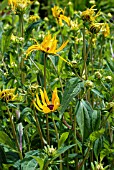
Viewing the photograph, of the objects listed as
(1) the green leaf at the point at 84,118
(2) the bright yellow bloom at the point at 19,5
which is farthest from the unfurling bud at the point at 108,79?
(2) the bright yellow bloom at the point at 19,5

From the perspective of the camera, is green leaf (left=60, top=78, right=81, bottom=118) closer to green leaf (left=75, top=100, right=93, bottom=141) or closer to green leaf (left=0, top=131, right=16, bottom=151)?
green leaf (left=75, top=100, right=93, bottom=141)

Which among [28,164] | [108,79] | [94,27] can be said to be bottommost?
[28,164]

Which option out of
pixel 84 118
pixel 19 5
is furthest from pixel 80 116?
pixel 19 5

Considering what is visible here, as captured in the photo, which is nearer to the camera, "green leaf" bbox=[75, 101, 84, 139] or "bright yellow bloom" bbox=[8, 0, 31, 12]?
"green leaf" bbox=[75, 101, 84, 139]

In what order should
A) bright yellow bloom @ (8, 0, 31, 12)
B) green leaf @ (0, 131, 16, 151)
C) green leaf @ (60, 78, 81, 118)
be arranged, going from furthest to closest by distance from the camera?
bright yellow bloom @ (8, 0, 31, 12) → green leaf @ (0, 131, 16, 151) → green leaf @ (60, 78, 81, 118)

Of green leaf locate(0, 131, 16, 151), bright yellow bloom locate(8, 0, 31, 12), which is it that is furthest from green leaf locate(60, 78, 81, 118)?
bright yellow bloom locate(8, 0, 31, 12)

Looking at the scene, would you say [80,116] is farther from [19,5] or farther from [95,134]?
A: [19,5]

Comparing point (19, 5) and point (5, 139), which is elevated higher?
point (19, 5)

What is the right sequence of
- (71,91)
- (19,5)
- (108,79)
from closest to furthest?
(71,91)
(108,79)
(19,5)

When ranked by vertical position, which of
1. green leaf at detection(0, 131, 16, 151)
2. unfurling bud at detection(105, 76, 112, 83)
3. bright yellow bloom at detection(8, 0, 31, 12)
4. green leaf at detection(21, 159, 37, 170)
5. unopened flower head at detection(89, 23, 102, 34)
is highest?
bright yellow bloom at detection(8, 0, 31, 12)

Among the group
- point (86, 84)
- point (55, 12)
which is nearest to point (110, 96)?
point (86, 84)

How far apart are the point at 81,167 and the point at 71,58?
290 mm

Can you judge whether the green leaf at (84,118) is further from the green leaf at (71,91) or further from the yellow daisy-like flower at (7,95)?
the yellow daisy-like flower at (7,95)

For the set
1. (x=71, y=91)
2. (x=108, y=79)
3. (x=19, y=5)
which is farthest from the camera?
(x=19, y=5)
